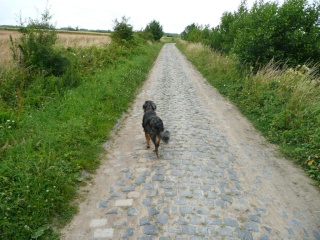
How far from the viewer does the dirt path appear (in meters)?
3.42

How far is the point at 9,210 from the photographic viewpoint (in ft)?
A: 10.6

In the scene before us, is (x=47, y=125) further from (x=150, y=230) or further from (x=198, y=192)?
(x=198, y=192)

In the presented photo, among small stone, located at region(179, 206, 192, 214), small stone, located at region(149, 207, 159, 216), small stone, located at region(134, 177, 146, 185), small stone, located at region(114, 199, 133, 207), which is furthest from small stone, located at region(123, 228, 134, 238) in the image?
small stone, located at region(134, 177, 146, 185)

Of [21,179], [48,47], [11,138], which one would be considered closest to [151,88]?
[48,47]

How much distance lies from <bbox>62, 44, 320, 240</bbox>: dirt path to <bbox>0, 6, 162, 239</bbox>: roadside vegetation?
415 millimetres

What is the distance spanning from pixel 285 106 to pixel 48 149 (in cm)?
713

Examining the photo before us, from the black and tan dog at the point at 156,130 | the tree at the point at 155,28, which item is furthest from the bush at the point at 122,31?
the tree at the point at 155,28

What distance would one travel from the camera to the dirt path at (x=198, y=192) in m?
3.42

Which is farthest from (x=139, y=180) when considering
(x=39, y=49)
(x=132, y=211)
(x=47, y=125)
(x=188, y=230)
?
(x=39, y=49)

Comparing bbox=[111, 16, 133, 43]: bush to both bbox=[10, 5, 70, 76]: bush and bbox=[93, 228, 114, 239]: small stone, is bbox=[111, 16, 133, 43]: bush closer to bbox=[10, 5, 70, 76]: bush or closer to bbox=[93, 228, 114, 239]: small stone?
bbox=[10, 5, 70, 76]: bush

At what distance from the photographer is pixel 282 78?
8711mm

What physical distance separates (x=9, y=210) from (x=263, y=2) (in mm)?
12823

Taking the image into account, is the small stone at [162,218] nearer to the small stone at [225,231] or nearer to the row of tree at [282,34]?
the small stone at [225,231]

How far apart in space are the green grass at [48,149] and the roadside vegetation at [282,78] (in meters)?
4.88
